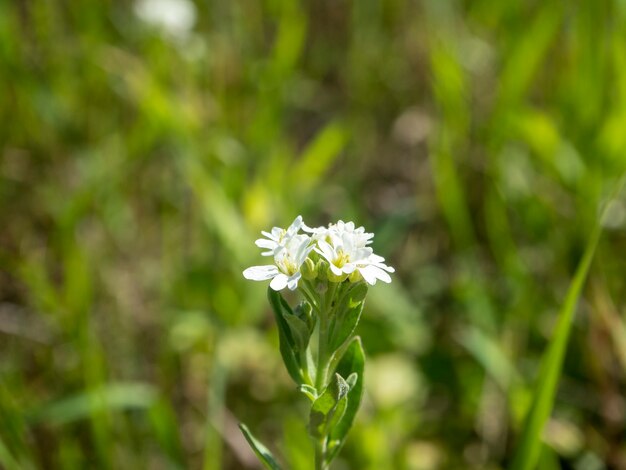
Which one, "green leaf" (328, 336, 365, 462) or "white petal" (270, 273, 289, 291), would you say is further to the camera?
"green leaf" (328, 336, 365, 462)

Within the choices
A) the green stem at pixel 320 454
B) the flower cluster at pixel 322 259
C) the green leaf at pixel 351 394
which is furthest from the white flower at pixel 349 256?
the green stem at pixel 320 454

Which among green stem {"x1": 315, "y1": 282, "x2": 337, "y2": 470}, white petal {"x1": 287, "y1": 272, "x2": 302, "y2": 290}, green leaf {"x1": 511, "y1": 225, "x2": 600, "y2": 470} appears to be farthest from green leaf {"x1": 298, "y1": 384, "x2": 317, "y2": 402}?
green leaf {"x1": 511, "y1": 225, "x2": 600, "y2": 470}

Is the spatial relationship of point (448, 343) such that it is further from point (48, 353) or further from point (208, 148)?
point (48, 353)

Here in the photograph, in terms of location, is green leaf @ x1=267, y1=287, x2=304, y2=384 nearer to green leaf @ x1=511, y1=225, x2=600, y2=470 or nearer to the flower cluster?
the flower cluster

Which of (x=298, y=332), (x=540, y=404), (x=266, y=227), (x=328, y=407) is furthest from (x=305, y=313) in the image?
(x=266, y=227)

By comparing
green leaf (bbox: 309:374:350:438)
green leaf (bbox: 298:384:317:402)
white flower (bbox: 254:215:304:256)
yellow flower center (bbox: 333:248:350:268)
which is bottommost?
green leaf (bbox: 309:374:350:438)

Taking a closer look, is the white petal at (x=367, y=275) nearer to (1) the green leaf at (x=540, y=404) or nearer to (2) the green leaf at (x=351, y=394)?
(2) the green leaf at (x=351, y=394)

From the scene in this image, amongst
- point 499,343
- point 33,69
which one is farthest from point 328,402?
point 33,69
